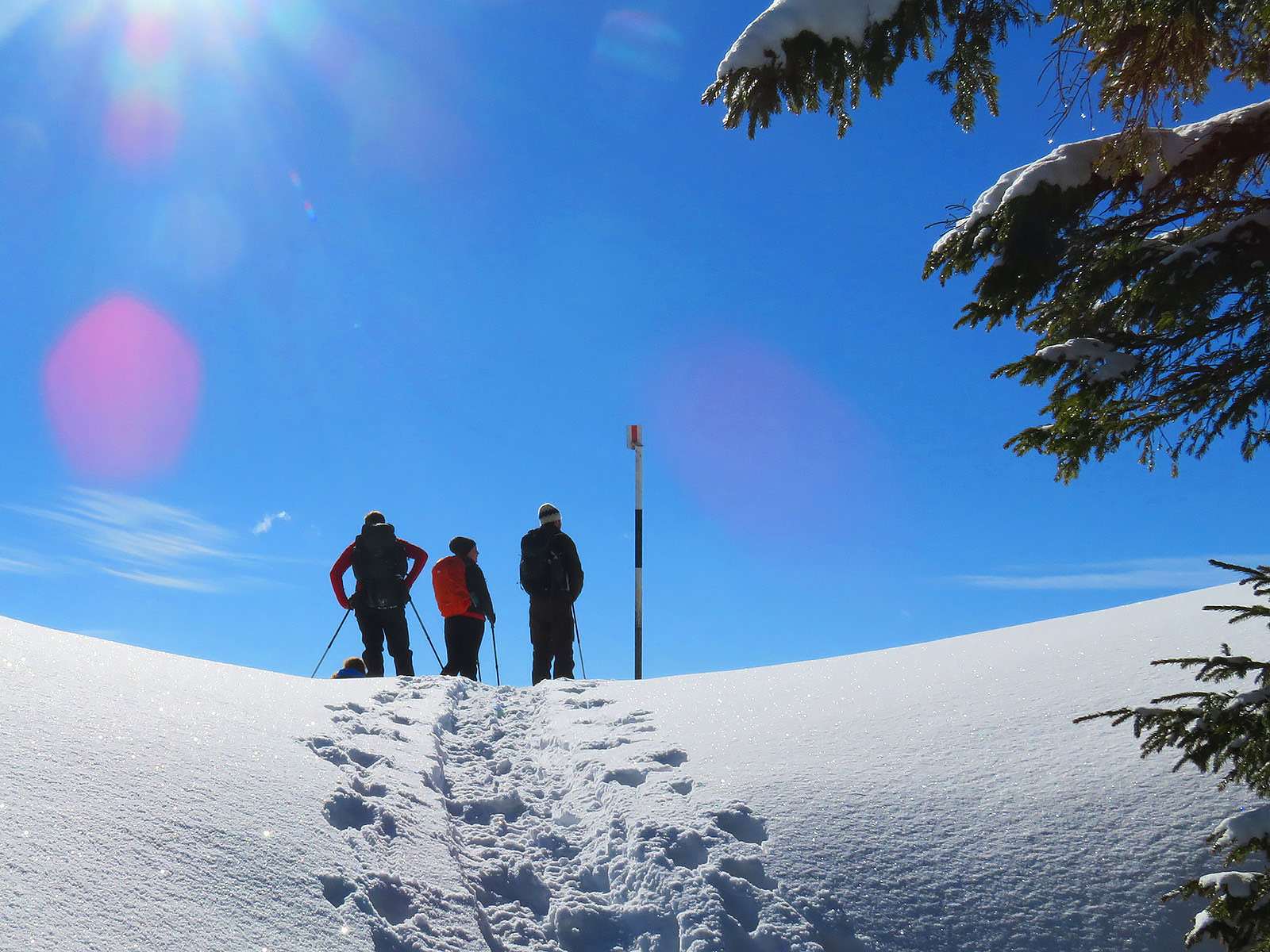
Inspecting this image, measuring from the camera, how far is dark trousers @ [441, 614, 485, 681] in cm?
985

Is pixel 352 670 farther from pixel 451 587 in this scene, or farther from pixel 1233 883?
pixel 1233 883

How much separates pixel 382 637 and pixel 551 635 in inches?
86.6

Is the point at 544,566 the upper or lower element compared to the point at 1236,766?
upper

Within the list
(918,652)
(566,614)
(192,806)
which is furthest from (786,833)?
(566,614)

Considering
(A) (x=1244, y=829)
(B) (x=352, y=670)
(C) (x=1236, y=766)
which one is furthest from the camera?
(B) (x=352, y=670)

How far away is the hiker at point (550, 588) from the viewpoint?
9781 millimetres

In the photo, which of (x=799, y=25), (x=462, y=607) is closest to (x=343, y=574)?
(x=462, y=607)

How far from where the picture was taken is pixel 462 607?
988cm

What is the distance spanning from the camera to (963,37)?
169 inches

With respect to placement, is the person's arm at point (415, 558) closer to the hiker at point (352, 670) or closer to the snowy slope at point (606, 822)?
the hiker at point (352, 670)

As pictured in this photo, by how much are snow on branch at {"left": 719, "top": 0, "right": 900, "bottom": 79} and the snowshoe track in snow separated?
3.88 metres

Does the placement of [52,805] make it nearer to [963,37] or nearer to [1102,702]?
[1102,702]

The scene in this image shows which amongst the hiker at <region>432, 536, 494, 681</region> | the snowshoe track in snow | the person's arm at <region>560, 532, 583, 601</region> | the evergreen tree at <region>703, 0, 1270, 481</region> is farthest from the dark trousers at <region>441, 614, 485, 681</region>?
the evergreen tree at <region>703, 0, 1270, 481</region>

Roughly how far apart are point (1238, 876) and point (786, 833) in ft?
5.96
